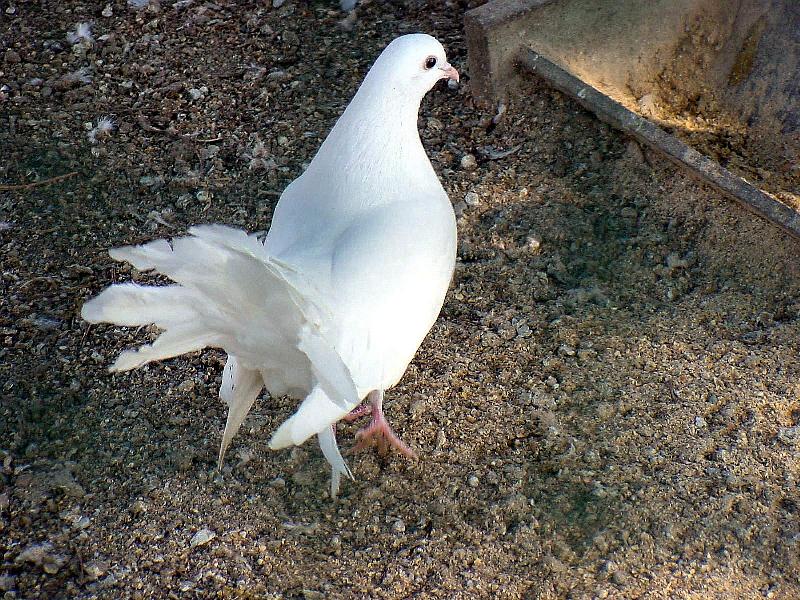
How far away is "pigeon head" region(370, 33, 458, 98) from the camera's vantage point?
3.15 meters

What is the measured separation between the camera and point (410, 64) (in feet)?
10.4

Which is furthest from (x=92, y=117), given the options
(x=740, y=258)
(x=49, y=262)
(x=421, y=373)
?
(x=740, y=258)

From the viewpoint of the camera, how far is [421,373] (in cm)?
347

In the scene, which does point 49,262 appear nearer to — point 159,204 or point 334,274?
point 159,204

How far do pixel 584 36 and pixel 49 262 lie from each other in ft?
8.58

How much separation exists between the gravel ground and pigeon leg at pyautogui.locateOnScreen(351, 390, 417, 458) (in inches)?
1.7

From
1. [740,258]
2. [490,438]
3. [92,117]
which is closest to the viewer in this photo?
[490,438]

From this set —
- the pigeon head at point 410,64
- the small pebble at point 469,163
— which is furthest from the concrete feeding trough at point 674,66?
the pigeon head at point 410,64

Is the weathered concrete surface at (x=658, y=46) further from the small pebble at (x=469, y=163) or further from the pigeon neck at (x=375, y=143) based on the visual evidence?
the pigeon neck at (x=375, y=143)

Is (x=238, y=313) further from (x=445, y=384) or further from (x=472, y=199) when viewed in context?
(x=472, y=199)

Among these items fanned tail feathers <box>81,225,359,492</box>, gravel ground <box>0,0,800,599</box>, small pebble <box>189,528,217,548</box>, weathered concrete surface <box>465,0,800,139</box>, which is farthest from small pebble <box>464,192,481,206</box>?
small pebble <box>189,528,217,548</box>

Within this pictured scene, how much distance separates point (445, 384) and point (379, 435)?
1.16ft

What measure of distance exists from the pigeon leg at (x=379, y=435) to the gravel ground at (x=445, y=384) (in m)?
0.04

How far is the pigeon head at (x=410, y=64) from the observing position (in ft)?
10.3
